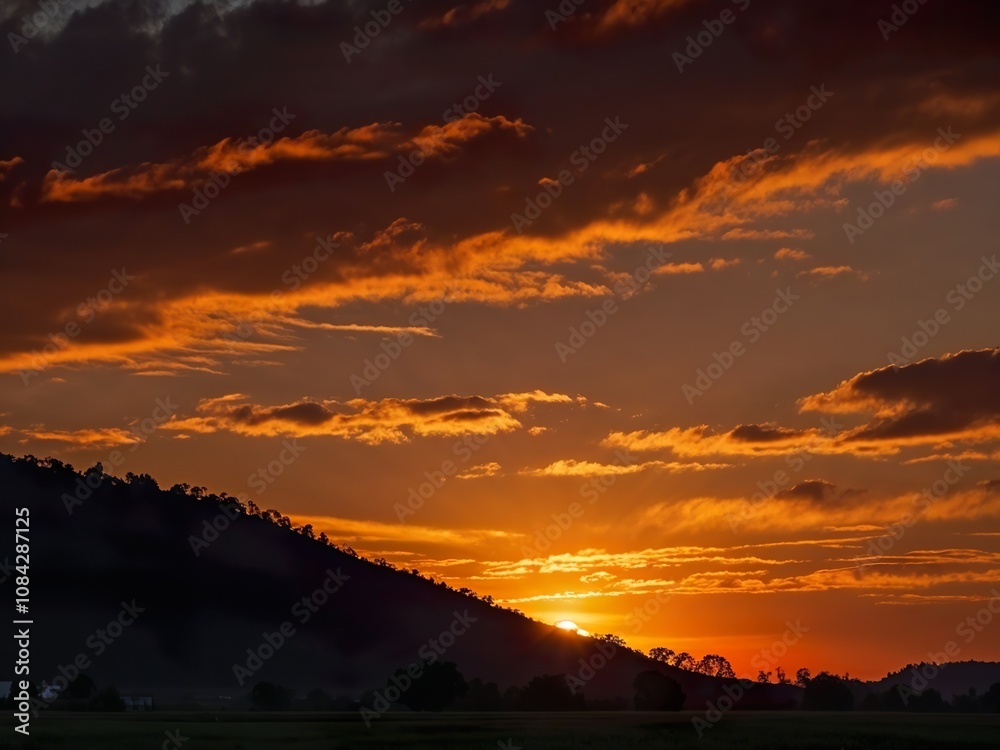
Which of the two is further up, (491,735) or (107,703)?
(107,703)

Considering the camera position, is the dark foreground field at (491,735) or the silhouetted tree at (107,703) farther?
the silhouetted tree at (107,703)

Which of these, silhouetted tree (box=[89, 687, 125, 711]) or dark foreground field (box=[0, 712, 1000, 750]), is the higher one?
silhouetted tree (box=[89, 687, 125, 711])

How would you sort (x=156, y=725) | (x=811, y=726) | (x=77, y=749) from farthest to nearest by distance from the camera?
(x=811, y=726)
(x=156, y=725)
(x=77, y=749)

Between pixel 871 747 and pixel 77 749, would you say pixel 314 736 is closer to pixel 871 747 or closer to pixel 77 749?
pixel 77 749

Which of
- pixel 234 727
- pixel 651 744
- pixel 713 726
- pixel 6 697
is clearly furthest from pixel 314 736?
pixel 6 697

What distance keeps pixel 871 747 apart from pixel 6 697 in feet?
454

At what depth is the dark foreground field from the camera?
103m

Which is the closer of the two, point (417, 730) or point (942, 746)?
point (942, 746)

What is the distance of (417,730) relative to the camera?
4887 inches

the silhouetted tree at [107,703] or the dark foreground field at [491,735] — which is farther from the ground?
the silhouetted tree at [107,703]

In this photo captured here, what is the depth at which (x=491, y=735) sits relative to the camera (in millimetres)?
116875

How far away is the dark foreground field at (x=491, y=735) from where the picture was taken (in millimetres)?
103375

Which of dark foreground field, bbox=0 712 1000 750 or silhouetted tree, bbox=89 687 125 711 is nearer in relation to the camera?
dark foreground field, bbox=0 712 1000 750

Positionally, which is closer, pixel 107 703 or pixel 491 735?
pixel 491 735
